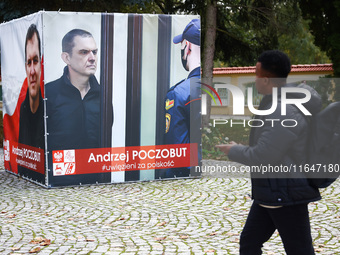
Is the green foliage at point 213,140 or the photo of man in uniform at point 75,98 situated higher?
the photo of man in uniform at point 75,98

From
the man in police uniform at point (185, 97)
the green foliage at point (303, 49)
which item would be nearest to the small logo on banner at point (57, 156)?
the man in police uniform at point (185, 97)

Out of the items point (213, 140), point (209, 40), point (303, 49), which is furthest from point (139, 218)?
point (303, 49)

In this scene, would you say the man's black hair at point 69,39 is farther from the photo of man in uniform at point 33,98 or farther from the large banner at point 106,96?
the photo of man in uniform at point 33,98

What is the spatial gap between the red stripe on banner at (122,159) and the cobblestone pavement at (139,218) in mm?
303

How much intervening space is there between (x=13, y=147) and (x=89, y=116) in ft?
7.75

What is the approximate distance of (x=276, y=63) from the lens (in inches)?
146

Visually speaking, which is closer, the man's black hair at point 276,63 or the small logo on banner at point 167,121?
the man's black hair at point 276,63

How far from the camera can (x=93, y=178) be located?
970 centimetres

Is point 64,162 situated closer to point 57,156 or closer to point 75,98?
point 57,156

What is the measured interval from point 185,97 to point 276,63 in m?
6.38

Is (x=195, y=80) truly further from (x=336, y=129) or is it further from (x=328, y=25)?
(x=328, y=25)

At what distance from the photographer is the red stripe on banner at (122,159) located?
9.45 metres

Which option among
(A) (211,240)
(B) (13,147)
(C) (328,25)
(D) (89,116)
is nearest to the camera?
(A) (211,240)

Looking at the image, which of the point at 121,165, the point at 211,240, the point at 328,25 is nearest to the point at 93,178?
the point at 121,165
